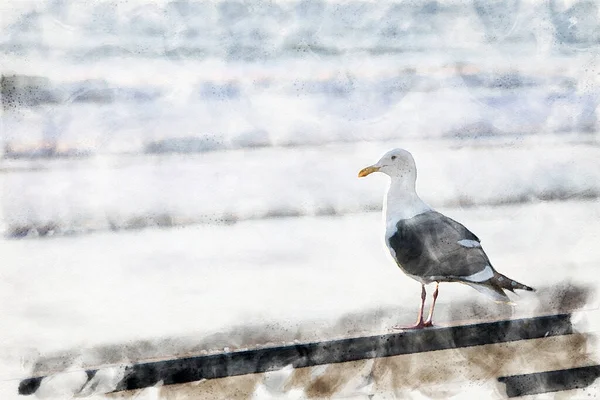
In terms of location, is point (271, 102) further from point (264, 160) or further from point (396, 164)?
point (396, 164)

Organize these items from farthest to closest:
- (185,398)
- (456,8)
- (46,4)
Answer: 1. (456,8)
2. (185,398)
3. (46,4)

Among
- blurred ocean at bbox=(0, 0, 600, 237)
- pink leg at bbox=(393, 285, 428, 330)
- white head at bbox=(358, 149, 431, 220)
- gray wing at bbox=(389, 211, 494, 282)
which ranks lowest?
pink leg at bbox=(393, 285, 428, 330)

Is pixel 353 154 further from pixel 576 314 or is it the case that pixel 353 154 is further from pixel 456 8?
pixel 576 314

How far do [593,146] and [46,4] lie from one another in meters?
1.05

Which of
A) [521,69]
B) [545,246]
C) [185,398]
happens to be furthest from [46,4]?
[545,246]

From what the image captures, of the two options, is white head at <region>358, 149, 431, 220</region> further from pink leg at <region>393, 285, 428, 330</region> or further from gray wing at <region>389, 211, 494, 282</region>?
pink leg at <region>393, 285, 428, 330</region>

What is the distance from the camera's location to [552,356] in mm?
1445

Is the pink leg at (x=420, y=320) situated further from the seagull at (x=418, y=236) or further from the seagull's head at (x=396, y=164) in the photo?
the seagull's head at (x=396, y=164)

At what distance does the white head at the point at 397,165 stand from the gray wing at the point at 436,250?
8cm

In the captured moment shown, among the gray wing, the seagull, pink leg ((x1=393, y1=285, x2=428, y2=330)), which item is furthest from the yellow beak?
pink leg ((x1=393, y1=285, x2=428, y2=330))

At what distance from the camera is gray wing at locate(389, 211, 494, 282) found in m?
1.31

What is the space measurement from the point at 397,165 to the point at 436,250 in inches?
6.8

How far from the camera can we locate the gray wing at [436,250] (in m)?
1.31

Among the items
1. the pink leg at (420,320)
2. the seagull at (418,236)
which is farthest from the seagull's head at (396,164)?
the pink leg at (420,320)
